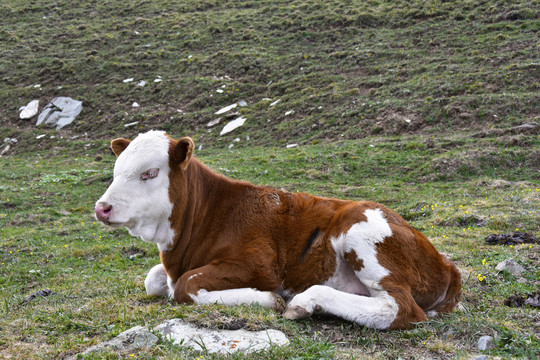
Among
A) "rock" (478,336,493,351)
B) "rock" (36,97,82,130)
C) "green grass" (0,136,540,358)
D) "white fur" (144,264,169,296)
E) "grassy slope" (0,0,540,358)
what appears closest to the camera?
"rock" (478,336,493,351)

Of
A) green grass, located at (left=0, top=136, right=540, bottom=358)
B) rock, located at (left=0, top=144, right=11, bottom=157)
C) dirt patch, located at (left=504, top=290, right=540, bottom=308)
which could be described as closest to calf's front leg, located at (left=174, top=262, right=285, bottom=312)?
green grass, located at (left=0, top=136, right=540, bottom=358)

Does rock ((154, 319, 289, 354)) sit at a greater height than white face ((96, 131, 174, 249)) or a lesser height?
lesser

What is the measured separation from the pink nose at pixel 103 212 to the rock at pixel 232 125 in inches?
794

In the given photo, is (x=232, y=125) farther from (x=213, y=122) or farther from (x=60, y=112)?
(x=60, y=112)

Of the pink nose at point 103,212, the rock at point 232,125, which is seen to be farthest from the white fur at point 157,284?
the rock at point 232,125

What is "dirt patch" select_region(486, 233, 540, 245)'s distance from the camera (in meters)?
8.98

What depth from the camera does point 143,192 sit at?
5.45m

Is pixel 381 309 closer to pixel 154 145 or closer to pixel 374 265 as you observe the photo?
pixel 374 265

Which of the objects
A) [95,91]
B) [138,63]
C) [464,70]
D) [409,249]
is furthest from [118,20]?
[409,249]

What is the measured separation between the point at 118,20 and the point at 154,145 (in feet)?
133

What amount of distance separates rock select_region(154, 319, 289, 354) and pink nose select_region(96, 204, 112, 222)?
1.35 meters

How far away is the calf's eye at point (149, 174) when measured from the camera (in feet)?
18.0

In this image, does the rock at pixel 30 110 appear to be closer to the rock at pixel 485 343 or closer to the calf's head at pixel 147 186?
the calf's head at pixel 147 186

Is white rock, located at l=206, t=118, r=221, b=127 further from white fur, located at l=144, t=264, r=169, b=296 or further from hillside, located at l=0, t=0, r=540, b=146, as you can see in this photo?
white fur, located at l=144, t=264, r=169, b=296
